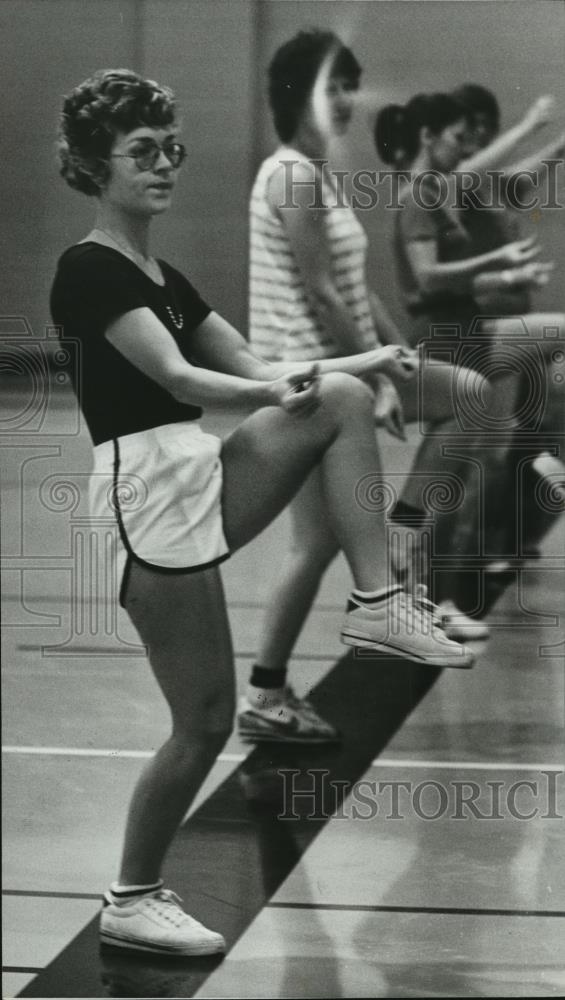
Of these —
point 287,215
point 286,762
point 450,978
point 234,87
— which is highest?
point 234,87

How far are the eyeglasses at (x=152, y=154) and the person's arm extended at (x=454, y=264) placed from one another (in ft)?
1.23

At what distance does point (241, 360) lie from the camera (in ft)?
8.18

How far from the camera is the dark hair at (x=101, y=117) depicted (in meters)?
2.41

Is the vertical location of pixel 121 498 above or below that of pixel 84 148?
below

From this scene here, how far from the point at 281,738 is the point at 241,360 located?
64 cm

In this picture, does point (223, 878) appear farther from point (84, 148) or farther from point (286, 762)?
point (84, 148)

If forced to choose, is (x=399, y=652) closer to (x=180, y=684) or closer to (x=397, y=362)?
(x=180, y=684)

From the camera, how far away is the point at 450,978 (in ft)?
8.23

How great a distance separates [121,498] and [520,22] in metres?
0.89

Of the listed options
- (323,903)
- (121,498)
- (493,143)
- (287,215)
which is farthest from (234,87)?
(323,903)

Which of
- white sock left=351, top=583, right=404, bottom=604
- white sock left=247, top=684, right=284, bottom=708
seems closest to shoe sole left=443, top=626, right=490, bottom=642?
white sock left=351, top=583, right=404, bottom=604

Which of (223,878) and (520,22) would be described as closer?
(520,22)

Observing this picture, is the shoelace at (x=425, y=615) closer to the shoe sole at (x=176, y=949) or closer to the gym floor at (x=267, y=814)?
the gym floor at (x=267, y=814)

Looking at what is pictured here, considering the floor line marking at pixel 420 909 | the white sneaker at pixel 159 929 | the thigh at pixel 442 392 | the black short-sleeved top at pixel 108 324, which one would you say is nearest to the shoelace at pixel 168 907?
the white sneaker at pixel 159 929
